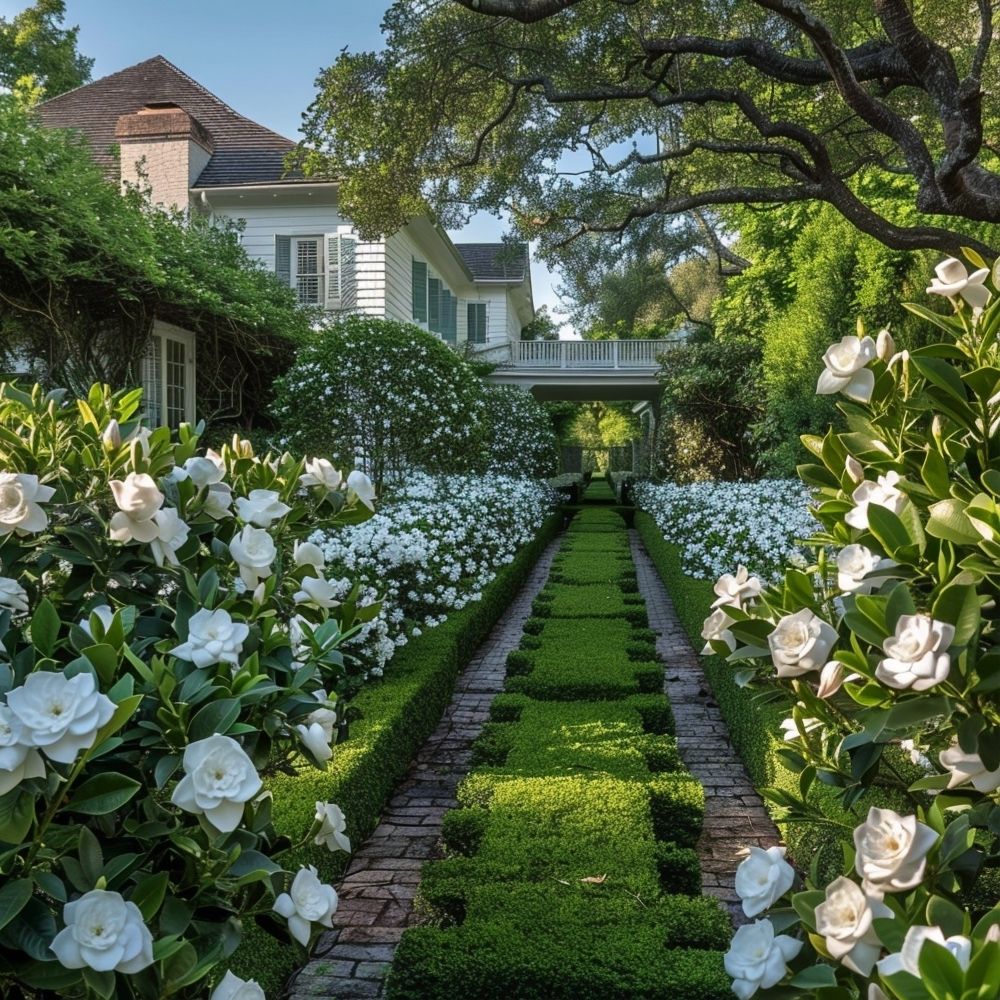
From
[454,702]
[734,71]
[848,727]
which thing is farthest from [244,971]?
[734,71]

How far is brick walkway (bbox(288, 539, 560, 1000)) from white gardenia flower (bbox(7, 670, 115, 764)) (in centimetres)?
208

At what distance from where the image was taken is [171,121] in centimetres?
1703

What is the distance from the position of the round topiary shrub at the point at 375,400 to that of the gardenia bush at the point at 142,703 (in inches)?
342

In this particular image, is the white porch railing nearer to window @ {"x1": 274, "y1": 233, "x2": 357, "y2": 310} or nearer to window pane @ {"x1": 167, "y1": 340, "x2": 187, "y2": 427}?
window @ {"x1": 274, "y1": 233, "x2": 357, "y2": 310}

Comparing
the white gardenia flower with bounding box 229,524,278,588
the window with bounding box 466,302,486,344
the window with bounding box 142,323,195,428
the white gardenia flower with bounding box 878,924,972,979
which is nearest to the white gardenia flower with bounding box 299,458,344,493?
the white gardenia flower with bounding box 229,524,278,588

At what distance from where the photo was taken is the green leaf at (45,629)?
62.4 inches

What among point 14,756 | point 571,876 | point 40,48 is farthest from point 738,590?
point 40,48

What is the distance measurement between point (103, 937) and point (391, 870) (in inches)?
111

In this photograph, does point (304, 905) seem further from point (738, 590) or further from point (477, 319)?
point (477, 319)

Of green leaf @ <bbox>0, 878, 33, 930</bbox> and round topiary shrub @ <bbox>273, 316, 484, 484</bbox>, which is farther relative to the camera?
round topiary shrub @ <bbox>273, 316, 484, 484</bbox>

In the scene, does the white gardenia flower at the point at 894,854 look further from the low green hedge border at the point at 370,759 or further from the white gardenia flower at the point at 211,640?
the low green hedge border at the point at 370,759

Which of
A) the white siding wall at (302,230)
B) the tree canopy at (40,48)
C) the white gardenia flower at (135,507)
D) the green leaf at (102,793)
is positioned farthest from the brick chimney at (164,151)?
the green leaf at (102,793)

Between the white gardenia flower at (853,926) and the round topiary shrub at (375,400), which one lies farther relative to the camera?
the round topiary shrub at (375,400)

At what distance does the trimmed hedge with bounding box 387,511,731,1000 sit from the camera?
108 inches
